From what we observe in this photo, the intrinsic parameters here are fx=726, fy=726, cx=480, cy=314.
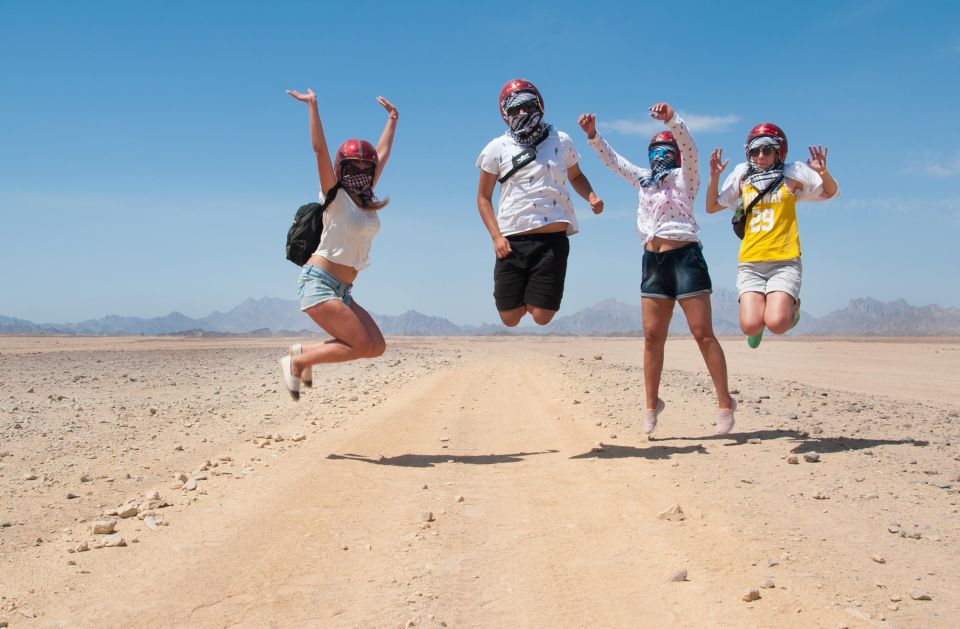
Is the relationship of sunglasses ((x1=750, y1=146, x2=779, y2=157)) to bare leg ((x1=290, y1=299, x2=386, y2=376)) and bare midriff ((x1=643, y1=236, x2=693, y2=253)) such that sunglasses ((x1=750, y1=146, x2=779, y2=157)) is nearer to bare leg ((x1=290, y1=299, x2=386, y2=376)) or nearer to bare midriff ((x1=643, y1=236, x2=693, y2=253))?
bare midriff ((x1=643, y1=236, x2=693, y2=253))

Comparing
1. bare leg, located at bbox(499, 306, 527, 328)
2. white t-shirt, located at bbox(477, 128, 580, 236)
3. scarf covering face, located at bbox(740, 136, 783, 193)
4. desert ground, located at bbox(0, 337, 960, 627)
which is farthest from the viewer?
bare leg, located at bbox(499, 306, 527, 328)

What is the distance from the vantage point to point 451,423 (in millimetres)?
7570

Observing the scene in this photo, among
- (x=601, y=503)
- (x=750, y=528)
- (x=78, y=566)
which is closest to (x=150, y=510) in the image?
(x=78, y=566)

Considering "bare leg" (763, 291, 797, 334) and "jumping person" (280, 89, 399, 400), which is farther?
"jumping person" (280, 89, 399, 400)

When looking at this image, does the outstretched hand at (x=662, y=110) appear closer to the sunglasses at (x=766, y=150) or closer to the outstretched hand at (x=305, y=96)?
the sunglasses at (x=766, y=150)

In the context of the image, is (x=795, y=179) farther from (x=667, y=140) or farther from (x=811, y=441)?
(x=811, y=441)

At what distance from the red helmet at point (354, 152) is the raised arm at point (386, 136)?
→ 0.22 meters

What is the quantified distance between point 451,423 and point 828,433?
3.61 meters

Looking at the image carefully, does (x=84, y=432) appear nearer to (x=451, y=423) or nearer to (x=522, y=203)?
(x=451, y=423)

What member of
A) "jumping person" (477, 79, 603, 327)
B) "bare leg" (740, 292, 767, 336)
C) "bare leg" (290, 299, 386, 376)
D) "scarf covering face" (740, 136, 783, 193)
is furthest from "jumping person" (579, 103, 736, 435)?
"bare leg" (290, 299, 386, 376)

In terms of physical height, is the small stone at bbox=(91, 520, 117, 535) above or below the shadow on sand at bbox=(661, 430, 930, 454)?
→ below

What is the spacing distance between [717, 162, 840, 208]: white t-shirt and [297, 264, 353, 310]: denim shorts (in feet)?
11.4

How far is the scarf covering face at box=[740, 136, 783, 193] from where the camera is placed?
6.23 m

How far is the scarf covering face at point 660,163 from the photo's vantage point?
644 cm
